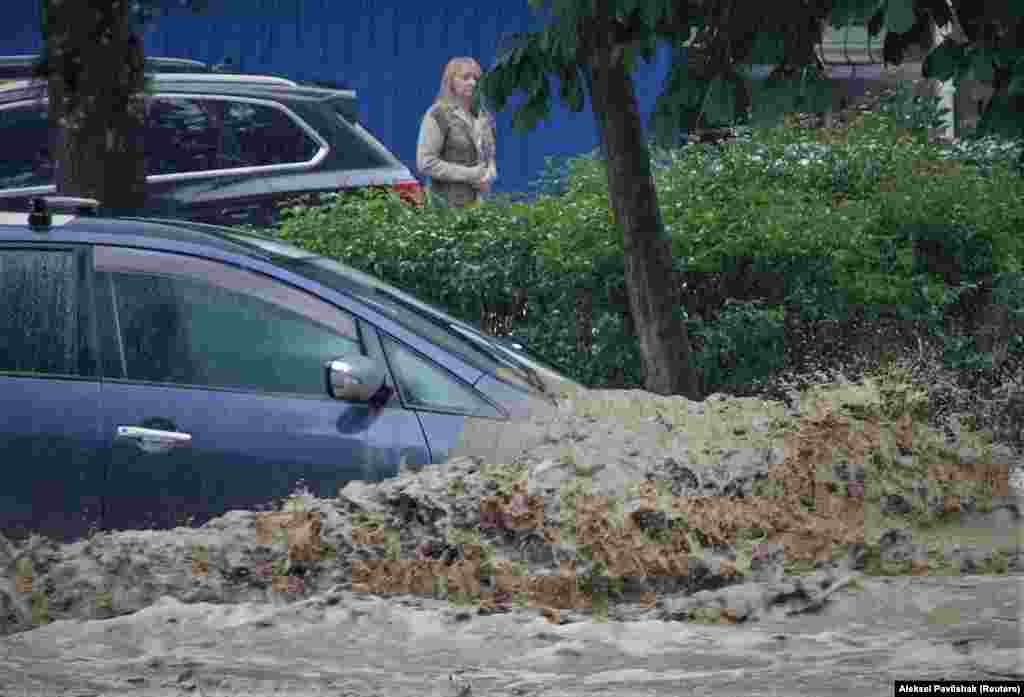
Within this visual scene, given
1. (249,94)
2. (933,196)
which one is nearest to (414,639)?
(933,196)

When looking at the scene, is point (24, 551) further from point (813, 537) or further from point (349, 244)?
point (349, 244)

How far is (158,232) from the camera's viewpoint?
647 cm

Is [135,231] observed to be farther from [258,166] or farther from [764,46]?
[258,166]

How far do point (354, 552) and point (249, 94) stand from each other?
8026 mm

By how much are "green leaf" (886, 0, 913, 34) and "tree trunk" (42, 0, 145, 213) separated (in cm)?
359

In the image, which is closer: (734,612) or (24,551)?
(734,612)

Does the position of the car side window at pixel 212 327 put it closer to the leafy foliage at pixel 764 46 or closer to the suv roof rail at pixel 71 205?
the suv roof rail at pixel 71 205

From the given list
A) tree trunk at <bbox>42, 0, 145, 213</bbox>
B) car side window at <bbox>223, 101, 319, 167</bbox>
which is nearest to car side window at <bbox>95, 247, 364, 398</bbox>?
tree trunk at <bbox>42, 0, 145, 213</bbox>

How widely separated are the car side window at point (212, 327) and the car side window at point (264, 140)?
5.96 meters

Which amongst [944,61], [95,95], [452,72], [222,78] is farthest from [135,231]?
[222,78]

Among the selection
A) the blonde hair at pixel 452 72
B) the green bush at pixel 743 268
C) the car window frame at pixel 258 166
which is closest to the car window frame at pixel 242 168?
the car window frame at pixel 258 166

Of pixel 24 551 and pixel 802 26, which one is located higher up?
pixel 802 26

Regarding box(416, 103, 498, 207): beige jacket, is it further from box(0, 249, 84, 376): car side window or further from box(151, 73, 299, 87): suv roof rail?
box(0, 249, 84, 376): car side window

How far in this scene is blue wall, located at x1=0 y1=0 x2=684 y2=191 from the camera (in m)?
13.6
